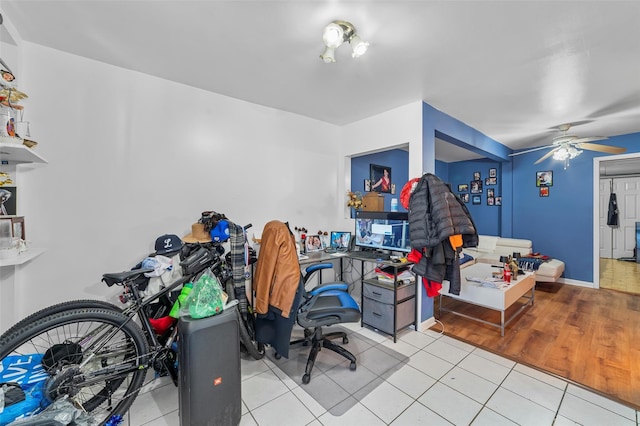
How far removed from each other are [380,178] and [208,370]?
3.87m

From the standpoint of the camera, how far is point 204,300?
1.48m

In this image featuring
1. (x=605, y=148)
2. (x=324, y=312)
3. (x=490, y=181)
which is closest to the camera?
(x=324, y=312)

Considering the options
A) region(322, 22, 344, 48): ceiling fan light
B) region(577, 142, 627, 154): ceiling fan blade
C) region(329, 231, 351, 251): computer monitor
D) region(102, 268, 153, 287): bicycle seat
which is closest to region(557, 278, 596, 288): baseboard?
region(577, 142, 627, 154): ceiling fan blade

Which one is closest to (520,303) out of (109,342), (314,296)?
(314,296)

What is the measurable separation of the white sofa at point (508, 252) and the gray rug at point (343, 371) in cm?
264

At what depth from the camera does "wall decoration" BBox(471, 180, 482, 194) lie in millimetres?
6031

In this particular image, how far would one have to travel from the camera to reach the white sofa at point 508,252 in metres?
4.22

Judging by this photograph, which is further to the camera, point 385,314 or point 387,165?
point 387,165

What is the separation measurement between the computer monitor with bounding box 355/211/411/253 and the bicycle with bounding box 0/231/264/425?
209 cm

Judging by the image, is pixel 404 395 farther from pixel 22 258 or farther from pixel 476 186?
pixel 476 186

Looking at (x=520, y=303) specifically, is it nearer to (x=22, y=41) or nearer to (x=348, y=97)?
(x=348, y=97)

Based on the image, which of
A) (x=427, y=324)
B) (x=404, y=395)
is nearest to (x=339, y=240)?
(x=427, y=324)

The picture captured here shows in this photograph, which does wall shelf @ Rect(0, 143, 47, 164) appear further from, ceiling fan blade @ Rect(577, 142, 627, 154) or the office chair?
ceiling fan blade @ Rect(577, 142, 627, 154)

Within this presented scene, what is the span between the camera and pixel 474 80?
2520 millimetres
